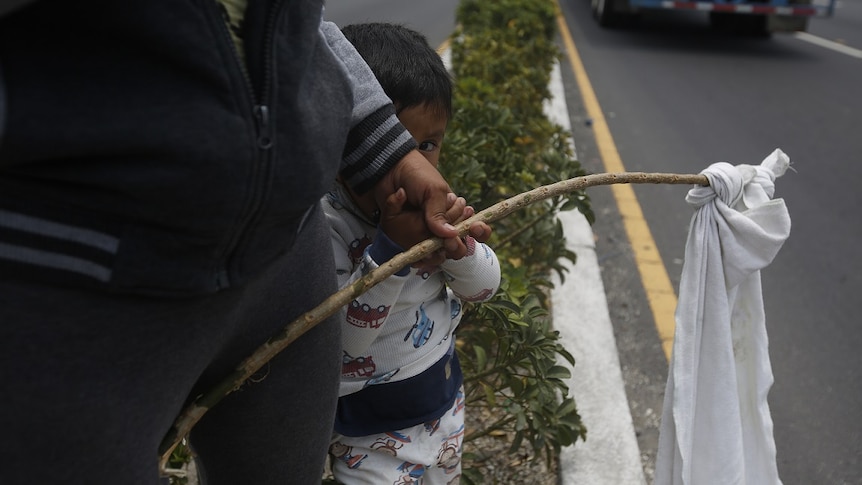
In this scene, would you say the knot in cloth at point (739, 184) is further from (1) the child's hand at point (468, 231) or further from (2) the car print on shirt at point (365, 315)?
(2) the car print on shirt at point (365, 315)

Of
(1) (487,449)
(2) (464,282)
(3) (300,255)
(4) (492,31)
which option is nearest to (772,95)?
(4) (492,31)

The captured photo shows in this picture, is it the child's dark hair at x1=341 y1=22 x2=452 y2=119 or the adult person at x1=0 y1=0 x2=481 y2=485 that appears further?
the child's dark hair at x1=341 y1=22 x2=452 y2=119

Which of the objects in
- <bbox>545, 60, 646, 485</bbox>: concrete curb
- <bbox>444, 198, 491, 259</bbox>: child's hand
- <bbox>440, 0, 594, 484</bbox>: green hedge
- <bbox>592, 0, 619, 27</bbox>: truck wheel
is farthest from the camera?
<bbox>592, 0, 619, 27</bbox>: truck wheel

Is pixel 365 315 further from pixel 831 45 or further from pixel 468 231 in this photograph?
pixel 831 45

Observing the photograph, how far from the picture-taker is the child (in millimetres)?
1709

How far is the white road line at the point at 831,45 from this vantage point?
Result: 1220cm

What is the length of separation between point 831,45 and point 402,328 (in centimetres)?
1313

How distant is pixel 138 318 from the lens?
0.93 meters

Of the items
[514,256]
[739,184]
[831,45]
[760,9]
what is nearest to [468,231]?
[739,184]

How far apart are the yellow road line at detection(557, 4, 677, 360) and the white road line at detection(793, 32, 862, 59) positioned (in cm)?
651

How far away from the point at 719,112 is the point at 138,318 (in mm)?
7767

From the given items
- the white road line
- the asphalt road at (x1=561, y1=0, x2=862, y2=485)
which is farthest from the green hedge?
the white road line

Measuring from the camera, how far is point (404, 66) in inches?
68.6

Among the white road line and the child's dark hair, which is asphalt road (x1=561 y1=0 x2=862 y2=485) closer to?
the white road line
